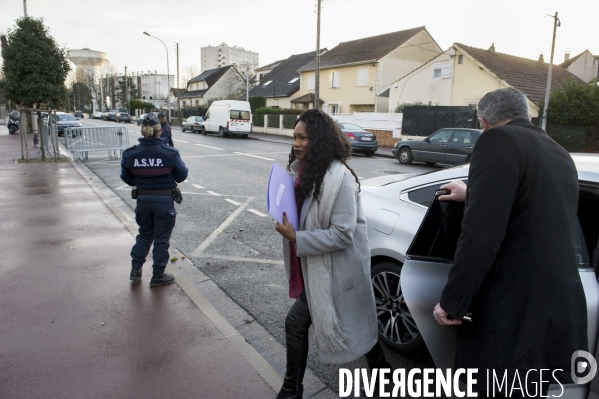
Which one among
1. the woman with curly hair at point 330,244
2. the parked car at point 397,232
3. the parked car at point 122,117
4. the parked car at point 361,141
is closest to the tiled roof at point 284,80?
the parked car at point 122,117

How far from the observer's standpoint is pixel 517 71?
26172mm

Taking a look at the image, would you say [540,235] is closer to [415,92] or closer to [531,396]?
[531,396]

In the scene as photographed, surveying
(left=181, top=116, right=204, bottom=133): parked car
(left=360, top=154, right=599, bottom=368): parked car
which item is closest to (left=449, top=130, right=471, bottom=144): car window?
(left=360, top=154, right=599, bottom=368): parked car

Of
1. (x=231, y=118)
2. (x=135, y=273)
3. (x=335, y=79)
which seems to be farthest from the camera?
(x=335, y=79)

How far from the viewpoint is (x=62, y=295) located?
4.27 metres

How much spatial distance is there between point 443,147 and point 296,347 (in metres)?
14.0

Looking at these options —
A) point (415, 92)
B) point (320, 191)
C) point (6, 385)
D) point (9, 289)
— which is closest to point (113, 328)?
point (6, 385)

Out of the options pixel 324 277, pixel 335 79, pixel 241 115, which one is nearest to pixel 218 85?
pixel 335 79

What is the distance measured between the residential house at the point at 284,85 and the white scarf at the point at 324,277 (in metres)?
37.1

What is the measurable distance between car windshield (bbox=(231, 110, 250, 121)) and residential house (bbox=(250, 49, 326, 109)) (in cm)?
916

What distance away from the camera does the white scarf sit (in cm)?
235

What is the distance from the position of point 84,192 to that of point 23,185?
1.81 m

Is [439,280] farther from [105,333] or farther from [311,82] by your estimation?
[311,82]

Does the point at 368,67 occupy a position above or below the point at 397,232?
above
